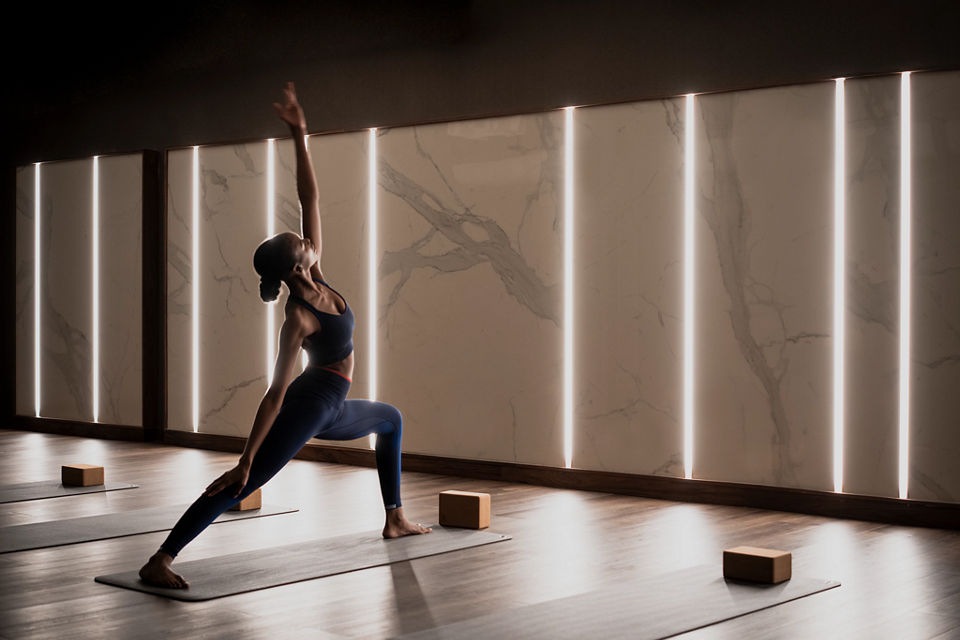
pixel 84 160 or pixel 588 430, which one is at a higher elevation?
pixel 84 160

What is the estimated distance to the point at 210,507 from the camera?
3443 millimetres

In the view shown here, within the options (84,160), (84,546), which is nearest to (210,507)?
(84,546)

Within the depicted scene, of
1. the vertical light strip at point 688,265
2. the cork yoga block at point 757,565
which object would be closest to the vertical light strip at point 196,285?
the vertical light strip at point 688,265

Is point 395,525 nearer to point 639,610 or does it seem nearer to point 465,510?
point 465,510

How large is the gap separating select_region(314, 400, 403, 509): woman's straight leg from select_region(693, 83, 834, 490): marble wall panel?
1.63 meters

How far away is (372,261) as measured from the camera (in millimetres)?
6273

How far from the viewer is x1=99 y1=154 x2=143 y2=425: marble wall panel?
7380 millimetres

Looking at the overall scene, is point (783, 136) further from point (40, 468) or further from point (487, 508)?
point (40, 468)

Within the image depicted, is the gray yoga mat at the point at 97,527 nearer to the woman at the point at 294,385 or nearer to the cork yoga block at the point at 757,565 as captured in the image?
the woman at the point at 294,385

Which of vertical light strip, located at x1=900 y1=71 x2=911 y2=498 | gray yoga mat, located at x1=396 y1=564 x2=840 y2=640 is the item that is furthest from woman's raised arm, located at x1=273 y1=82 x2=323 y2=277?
vertical light strip, located at x1=900 y1=71 x2=911 y2=498

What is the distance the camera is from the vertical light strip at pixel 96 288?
7.62 metres

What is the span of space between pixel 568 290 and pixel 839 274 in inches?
51.5

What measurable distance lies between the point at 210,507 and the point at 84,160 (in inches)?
192

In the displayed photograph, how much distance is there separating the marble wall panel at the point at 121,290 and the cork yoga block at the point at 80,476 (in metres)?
1.91
